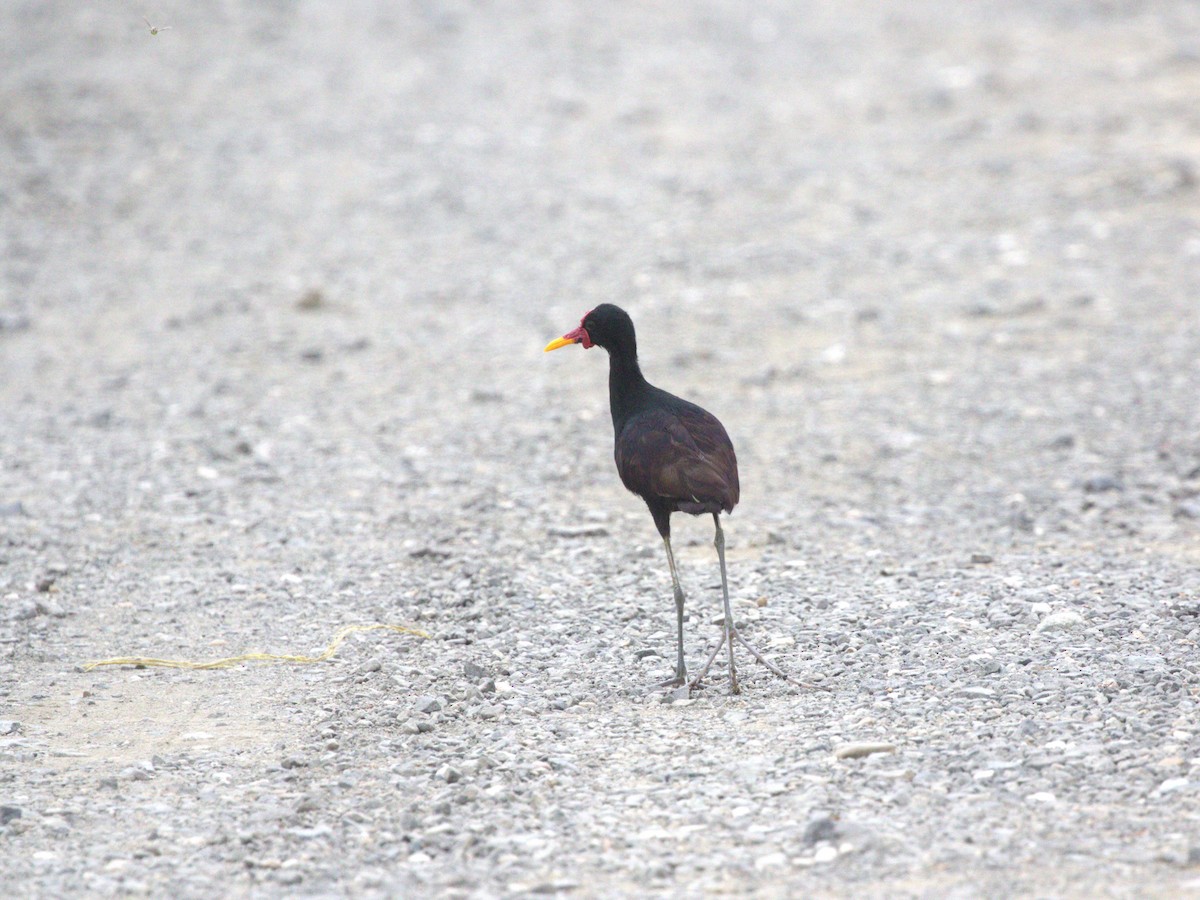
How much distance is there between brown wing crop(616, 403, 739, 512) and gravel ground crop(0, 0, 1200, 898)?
2.72 feet

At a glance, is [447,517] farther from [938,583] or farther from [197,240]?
[197,240]

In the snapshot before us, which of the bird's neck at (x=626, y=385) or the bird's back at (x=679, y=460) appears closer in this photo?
the bird's back at (x=679, y=460)

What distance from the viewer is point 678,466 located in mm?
6090

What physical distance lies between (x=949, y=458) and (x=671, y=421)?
344cm

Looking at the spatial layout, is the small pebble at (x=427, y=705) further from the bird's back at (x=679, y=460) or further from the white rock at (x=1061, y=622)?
the white rock at (x=1061, y=622)

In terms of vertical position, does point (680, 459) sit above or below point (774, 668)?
above

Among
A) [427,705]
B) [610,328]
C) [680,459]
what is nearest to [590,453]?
[610,328]

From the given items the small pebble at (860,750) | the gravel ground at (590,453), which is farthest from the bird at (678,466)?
the small pebble at (860,750)

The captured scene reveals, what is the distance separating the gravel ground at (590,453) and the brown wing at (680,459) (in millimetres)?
830

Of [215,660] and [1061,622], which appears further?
[215,660]

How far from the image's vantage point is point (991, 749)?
17.4 ft

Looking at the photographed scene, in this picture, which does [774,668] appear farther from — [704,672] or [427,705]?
[427,705]

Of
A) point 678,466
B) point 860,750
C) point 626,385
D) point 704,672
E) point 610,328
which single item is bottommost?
point 860,750

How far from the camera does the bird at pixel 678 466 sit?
19.9 feet
